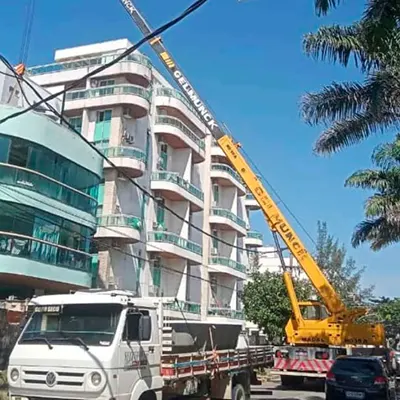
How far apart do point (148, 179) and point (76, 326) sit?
22752 mm

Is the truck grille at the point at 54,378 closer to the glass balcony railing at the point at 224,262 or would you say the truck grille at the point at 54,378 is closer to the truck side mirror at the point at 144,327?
the truck side mirror at the point at 144,327

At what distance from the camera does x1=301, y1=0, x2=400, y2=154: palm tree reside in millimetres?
12492

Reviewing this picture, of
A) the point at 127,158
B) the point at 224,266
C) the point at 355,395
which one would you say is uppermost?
the point at 127,158

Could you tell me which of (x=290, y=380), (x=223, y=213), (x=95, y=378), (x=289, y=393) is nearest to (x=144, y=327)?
(x=95, y=378)

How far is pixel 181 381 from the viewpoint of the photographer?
34.2ft

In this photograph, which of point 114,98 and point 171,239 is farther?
point 171,239

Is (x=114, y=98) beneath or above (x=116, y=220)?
above

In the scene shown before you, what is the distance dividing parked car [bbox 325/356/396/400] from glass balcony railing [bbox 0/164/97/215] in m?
12.2

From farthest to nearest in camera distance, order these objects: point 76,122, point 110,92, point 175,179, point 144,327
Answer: point 175,179 < point 76,122 < point 110,92 < point 144,327

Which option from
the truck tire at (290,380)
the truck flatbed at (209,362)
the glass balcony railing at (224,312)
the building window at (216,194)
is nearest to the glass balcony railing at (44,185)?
the truck flatbed at (209,362)

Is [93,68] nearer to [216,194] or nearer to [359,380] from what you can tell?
[216,194]

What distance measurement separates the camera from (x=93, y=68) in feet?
101

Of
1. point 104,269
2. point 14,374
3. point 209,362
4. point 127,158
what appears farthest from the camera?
point 127,158

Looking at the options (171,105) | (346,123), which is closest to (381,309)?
(171,105)
